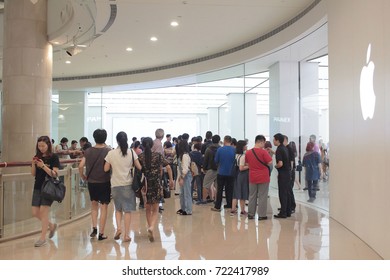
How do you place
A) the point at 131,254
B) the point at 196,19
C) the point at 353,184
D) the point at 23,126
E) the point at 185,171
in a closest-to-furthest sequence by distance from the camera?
the point at 131,254 → the point at 353,184 → the point at 185,171 → the point at 23,126 → the point at 196,19

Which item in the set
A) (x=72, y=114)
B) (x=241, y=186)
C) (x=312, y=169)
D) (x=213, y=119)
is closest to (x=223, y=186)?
(x=241, y=186)

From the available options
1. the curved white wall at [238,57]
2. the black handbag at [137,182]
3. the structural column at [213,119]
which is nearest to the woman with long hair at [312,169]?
the curved white wall at [238,57]

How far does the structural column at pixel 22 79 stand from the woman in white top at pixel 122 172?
3.64m

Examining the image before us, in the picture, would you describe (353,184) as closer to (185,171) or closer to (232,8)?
(185,171)

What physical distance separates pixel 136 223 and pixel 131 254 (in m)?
2.15

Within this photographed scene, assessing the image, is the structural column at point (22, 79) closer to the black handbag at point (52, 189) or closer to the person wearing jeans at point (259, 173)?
the black handbag at point (52, 189)

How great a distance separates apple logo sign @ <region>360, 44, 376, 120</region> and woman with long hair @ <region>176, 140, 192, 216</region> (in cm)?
340

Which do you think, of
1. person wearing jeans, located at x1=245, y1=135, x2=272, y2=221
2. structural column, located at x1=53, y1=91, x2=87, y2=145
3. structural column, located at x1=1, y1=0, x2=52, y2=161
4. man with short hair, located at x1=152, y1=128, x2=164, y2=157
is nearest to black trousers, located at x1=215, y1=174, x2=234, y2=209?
person wearing jeans, located at x1=245, y1=135, x2=272, y2=221

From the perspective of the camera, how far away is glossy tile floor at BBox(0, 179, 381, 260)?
4.95 metres

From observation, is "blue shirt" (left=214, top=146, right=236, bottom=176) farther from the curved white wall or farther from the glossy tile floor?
the curved white wall

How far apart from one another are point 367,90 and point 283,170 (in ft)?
8.65

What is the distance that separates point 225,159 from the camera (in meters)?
8.05

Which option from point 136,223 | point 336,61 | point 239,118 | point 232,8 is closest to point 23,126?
point 136,223
